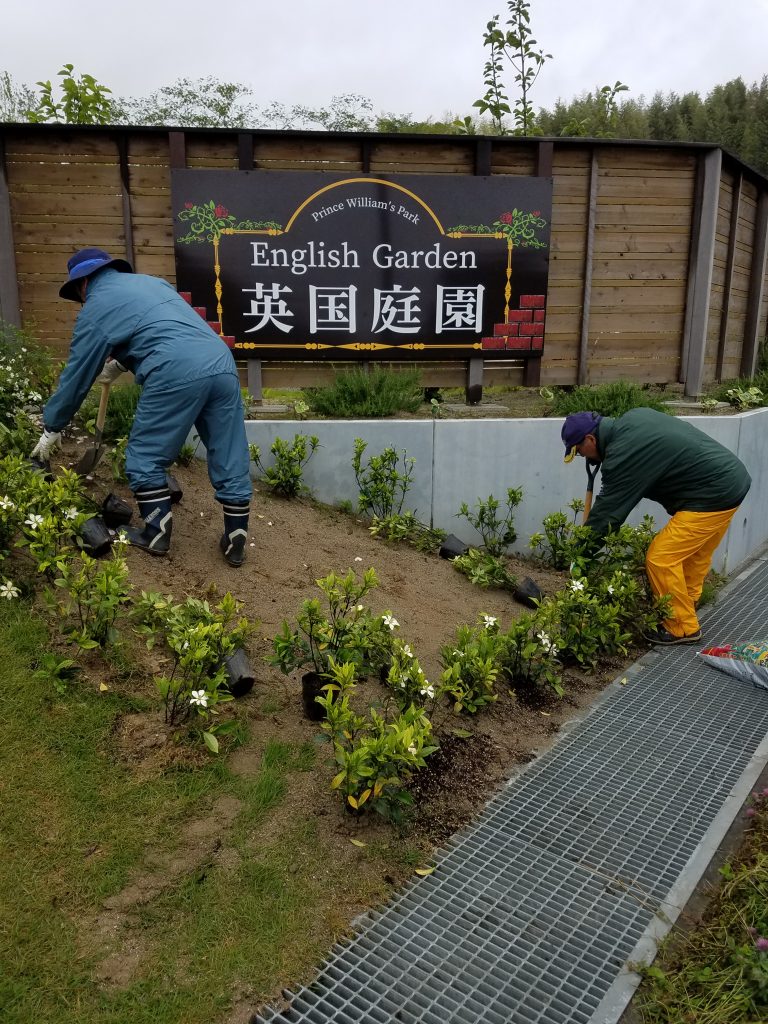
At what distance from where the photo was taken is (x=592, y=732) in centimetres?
379

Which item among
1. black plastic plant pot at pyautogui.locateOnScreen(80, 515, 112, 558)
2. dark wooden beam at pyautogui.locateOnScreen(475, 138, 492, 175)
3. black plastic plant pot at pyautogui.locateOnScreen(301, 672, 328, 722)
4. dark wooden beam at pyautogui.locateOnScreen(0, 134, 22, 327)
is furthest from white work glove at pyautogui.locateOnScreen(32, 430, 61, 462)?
dark wooden beam at pyautogui.locateOnScreen(475, 138, 492, 175)

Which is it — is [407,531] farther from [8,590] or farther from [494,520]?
[8,590]

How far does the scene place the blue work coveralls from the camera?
433 centimetres

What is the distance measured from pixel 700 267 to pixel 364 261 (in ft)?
11.4

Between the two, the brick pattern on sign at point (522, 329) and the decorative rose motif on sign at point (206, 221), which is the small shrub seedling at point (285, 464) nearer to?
the decorative rose motif on sign at point (206, 221)

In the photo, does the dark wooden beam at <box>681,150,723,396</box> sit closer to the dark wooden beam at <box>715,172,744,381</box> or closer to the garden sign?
the dark wooden beam at <box>715,172,744,381</box>

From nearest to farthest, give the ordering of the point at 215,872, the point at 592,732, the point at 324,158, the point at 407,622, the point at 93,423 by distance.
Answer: the point at 215,872 < the point at 592,732 < the point at 407,622 < the point at 93,423 < the point at 324,158

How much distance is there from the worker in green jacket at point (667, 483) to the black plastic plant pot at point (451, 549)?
1.12 metres

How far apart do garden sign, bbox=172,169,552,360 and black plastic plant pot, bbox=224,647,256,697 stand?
4175mm

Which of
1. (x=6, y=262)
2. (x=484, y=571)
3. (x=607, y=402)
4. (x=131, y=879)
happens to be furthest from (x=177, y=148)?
(x=131, y=879)

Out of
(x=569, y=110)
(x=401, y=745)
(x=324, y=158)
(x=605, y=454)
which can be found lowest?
(x=401, y=745)

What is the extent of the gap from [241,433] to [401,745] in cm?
253

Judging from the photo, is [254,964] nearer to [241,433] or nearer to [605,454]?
[241,433]

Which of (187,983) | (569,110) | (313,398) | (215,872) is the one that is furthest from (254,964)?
(569,110)
